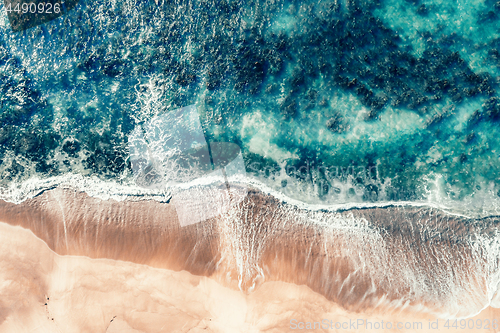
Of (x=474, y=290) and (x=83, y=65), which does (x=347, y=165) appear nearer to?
(x=474, y=290)

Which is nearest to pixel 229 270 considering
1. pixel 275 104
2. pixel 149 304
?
pixel 149 304

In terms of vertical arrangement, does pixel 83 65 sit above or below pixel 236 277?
above

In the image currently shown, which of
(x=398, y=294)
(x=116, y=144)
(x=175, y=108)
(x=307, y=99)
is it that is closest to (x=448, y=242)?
(x=398, y=294)

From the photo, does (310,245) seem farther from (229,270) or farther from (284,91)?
(284,91)

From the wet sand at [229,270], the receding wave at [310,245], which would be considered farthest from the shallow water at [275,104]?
the wet sand at [229,270]

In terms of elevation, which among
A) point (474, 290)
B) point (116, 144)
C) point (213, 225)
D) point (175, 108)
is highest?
point (175, 108)
